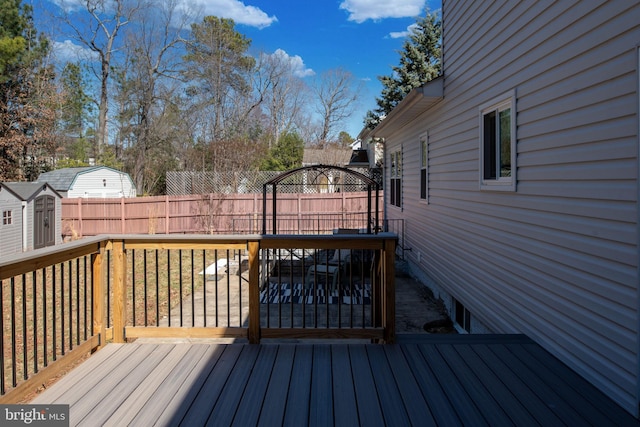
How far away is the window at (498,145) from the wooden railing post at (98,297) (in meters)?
3.40

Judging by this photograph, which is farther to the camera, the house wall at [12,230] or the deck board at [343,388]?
the house wall at [12,230]

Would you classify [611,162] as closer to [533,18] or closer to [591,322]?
[591,322]

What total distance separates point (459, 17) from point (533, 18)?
7.36 ft

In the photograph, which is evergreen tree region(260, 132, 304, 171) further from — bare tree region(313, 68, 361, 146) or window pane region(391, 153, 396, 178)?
window pane region(391, 153, 396, 178)

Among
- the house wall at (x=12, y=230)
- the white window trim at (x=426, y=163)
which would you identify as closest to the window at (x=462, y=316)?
the white window trim at (x=426, y=163)

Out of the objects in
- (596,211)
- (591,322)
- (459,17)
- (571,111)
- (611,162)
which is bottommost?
(591,322)

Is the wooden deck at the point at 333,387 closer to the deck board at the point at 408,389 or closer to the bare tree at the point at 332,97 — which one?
the deck board at the point at 408,389

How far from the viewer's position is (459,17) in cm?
536

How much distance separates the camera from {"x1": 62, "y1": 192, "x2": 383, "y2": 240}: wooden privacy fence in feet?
43.3

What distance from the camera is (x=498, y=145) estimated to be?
4070mm

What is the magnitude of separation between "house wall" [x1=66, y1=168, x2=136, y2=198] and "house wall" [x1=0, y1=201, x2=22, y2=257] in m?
4.48

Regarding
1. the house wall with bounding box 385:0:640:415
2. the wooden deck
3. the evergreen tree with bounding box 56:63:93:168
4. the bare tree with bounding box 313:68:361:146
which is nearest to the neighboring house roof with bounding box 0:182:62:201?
the wooden deck

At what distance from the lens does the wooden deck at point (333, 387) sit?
84.7 inches

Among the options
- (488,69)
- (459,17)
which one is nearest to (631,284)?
(488,69)
